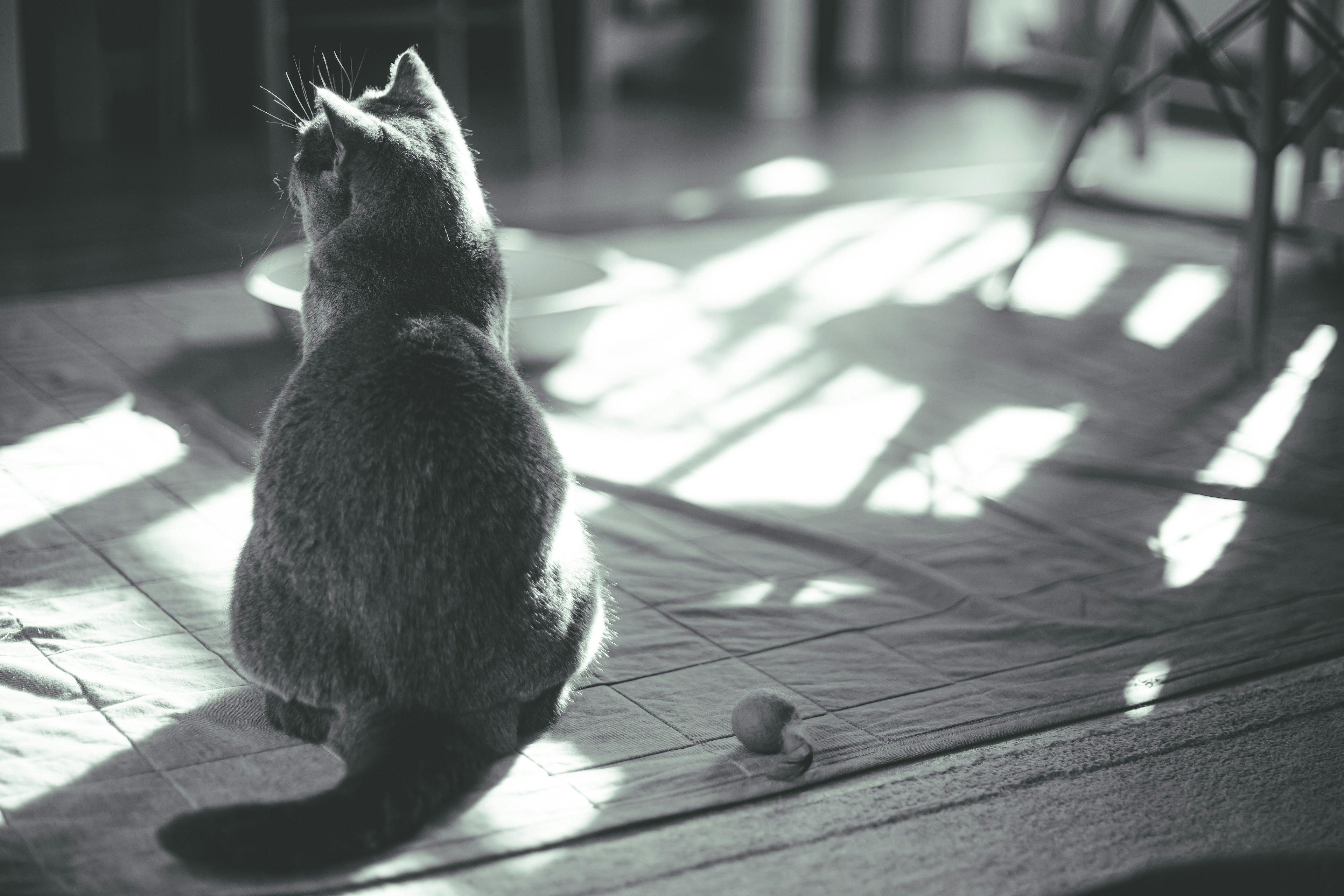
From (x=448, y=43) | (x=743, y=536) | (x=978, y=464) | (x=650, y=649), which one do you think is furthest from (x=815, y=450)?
(x=448, y=43)

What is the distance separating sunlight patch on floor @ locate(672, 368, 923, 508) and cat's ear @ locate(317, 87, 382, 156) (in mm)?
1003

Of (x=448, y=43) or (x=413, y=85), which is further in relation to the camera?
(x=448, y=43)

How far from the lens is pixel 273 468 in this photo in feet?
4.71

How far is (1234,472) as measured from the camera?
94.9 inches

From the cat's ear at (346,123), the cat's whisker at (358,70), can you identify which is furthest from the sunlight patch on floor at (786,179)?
the cat's ear at (346,123)

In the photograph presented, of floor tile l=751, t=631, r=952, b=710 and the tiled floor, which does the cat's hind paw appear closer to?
the tiled floor

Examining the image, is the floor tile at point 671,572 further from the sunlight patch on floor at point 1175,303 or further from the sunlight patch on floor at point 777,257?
the sunlight patch on floor at point 1175,303

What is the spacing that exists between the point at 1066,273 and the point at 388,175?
2.59 metres

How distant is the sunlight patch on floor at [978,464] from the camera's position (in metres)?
2.31

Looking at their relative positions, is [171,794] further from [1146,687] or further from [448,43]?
[448,43]

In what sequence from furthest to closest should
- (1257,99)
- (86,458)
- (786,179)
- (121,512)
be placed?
(786,179), (1257,99), (86,458), (121,512)

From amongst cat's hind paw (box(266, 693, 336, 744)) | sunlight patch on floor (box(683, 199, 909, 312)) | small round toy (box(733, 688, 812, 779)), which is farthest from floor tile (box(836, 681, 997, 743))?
sunlight patch on floor (box(683, 199, 909, 312))

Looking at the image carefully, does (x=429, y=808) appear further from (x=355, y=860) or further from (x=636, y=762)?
(x=636, y=762)

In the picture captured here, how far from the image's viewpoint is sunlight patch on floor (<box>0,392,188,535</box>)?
2172 millimetres
